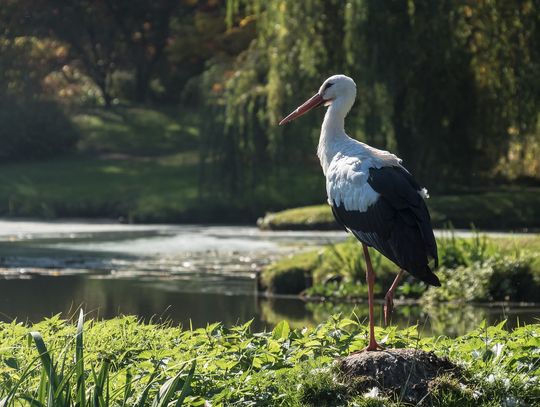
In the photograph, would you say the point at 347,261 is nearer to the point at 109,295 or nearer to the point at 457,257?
the point at 457,257

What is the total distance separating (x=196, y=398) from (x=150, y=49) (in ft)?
119

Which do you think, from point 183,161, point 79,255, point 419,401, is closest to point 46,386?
point 419,401

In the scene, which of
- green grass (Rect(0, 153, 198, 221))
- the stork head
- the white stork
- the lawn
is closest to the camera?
the white stork

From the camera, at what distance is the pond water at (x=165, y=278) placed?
41.3 feet

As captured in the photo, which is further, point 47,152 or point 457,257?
point 47,152

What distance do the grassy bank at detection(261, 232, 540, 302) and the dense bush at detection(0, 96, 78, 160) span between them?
65.3 ft

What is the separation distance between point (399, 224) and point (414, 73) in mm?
14348

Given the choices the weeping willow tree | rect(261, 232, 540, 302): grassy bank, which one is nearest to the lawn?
the weeping willow tree

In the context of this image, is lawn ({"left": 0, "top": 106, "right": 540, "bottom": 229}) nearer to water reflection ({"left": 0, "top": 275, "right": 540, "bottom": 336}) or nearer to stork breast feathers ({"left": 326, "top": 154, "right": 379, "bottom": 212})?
water reflection ({"left": 0, "top": 275, "right": 540, "bottom": 336})

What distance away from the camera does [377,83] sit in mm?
21062

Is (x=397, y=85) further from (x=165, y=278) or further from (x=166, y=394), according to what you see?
(x=166, y=394)

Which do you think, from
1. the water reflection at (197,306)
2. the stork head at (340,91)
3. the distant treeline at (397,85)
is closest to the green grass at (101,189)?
the distant treeline at (397,85)

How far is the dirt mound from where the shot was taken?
650 centimetres

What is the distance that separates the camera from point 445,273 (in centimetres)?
1402
